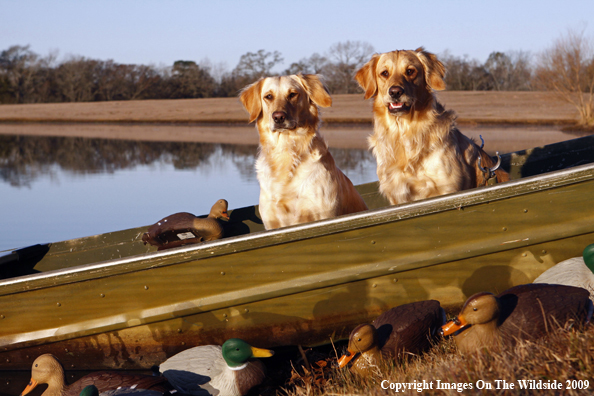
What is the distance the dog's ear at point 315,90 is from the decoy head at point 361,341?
1.72m

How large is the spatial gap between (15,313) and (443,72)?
10.9ft

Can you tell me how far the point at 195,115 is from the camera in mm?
33062

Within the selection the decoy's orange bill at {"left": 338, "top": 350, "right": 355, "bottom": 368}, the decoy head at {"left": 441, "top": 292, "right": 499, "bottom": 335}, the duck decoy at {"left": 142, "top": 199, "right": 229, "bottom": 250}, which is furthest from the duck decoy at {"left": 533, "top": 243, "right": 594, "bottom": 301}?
the duck decoy at {"left": 142, "top": 199, "right": 229, "bottom": 250}

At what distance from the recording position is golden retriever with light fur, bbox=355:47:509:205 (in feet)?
12.3

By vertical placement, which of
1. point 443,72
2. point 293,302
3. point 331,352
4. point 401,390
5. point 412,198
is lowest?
point 331,352

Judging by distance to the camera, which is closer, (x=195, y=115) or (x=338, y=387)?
(x=338, y=387)

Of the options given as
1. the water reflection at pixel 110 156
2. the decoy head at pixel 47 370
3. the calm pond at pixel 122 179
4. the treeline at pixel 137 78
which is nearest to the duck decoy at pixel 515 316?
the decoy head at pixel 47 370

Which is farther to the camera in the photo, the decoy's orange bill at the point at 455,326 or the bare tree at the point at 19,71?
the bare tree at the point at 19,71

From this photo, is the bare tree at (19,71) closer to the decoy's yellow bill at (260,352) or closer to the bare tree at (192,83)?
the bare tree at (192,83)

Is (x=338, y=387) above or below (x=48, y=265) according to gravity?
below

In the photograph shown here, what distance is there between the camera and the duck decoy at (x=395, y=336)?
305cm

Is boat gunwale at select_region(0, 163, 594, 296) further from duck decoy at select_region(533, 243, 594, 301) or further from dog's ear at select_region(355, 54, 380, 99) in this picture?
dog's ear at select_region(355, 54, 380, 99)

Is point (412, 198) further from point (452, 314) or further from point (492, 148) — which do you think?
point (492, 148)

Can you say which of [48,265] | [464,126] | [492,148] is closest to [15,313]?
[48,265]
